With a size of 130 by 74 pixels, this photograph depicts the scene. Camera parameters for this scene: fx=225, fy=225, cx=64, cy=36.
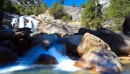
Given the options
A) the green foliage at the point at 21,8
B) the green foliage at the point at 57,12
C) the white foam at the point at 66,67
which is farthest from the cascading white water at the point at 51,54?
the green foliage at the point at 57,12

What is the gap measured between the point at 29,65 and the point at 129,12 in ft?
107

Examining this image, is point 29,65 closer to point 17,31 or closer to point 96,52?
point 96,52

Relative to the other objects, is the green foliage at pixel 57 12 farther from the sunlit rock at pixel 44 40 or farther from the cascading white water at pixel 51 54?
the cascading white water at pixel 51 54

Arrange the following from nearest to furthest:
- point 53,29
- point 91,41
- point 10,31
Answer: point 91,41
point 10,31
point 53,29

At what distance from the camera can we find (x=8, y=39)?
18.0 metres

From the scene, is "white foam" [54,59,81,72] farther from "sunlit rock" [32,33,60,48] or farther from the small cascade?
"sunlit rock" [32,33,60,48]

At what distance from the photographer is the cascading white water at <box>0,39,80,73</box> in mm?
13156

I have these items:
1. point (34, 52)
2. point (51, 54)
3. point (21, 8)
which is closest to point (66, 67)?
point (51, 54)

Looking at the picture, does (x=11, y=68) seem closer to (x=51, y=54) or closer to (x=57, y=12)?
(x=51, y=54)

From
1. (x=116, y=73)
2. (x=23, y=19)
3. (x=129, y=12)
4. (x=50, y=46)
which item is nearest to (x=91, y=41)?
(x=50, y=46)

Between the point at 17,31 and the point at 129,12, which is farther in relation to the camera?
the point at 129,12

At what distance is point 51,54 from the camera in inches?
661

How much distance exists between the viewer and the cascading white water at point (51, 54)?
13.2 meters

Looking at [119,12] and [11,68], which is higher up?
[119,12]
